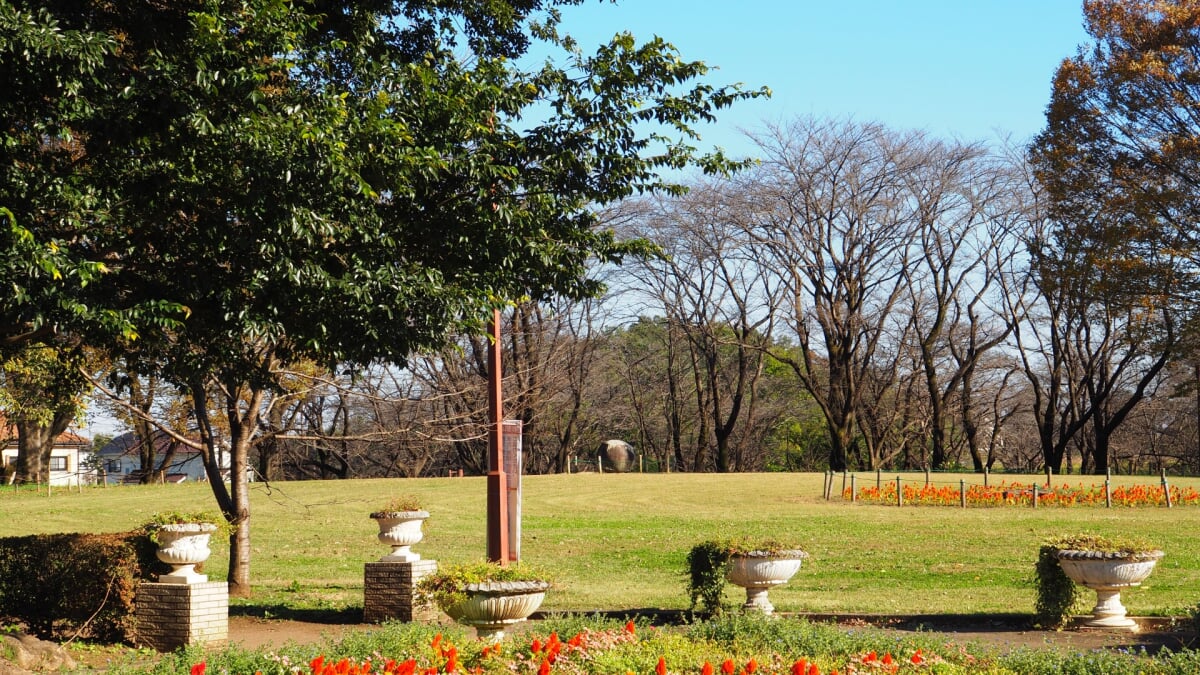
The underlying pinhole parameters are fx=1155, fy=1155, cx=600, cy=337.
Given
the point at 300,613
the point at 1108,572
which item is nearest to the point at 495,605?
the point at 300,613

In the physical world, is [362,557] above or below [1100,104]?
below

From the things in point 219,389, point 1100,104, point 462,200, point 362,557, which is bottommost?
point 362,557

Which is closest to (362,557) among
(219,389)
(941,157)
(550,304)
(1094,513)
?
(219,389)

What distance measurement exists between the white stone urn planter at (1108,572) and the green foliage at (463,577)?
17.1 feet

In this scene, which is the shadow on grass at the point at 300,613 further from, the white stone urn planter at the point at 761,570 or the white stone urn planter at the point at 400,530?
the white stone urn planter at the point at 761,570

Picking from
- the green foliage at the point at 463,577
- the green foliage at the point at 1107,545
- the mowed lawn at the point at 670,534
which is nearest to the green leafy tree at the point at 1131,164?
the mowed lawn at the point at 670,534

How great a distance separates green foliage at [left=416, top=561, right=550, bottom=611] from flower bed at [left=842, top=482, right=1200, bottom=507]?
17.4 meters

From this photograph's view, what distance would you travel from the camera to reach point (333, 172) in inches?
338

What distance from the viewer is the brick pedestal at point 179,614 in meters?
10.7

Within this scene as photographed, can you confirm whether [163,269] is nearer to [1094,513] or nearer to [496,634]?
[496,634]

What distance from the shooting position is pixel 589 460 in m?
53.4

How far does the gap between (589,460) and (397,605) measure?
4140cm

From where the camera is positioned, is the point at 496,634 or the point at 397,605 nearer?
the point at 496,634

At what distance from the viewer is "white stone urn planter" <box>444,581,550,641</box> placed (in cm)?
880
